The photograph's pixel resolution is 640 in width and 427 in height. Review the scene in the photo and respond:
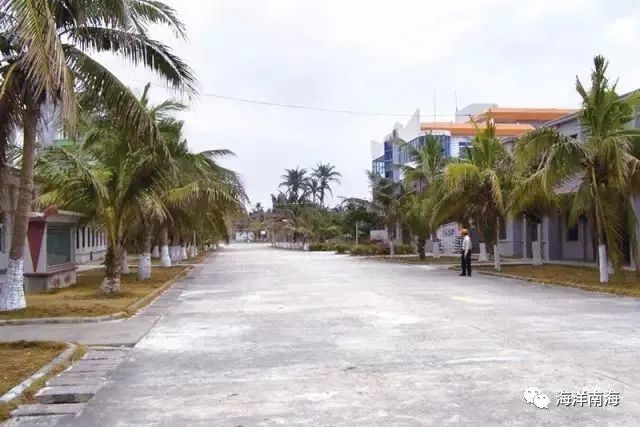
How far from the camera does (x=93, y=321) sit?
12781 millimetres

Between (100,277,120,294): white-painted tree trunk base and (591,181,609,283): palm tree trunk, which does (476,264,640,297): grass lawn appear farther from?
(100,277,120,294): white-painted tree trunk base

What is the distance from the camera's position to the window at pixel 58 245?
20.4m

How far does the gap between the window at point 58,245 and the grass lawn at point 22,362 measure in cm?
1068

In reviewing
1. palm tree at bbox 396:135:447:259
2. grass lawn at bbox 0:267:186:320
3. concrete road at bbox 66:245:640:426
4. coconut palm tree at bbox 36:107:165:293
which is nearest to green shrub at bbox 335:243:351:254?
palm tree at bbox 396:135:447:259

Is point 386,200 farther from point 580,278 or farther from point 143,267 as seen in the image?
point 580,278

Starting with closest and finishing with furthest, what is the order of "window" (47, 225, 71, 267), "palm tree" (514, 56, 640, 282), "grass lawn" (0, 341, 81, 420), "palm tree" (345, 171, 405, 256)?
"grass lawn" (0, 341, 81, 420) → "palm tree" (514, 56, 640, 282) → "window" (47, 225, 71, 267) → "palm tree" (345, 171, 405, 256)

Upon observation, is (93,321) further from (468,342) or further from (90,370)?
(468,342)

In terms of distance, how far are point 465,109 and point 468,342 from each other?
2678 inches

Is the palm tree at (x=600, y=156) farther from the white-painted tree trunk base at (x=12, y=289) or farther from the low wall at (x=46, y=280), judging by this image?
the low wall at (x=46, y=280)

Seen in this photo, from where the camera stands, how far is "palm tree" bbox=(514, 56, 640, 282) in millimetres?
18078

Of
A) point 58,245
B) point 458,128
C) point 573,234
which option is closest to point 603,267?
point 573,234

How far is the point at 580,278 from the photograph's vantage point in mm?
20781

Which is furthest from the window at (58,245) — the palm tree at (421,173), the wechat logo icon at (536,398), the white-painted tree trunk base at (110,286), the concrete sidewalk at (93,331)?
the palm tree at (421,173)

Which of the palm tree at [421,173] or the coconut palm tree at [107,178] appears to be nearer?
the coconut palm tree at [107,178]
